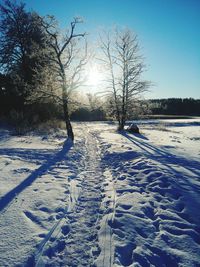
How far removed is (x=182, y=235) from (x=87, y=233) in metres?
1.81

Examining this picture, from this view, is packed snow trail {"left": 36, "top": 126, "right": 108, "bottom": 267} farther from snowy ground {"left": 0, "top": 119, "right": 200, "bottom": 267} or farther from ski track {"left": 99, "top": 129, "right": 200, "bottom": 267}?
ski track {"left": 99, "top": 129, "right": 200, "bottom": 267}

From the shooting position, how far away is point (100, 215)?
4922 mm

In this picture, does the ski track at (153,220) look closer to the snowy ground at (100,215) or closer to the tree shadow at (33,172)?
the snowy ground at (100,215)

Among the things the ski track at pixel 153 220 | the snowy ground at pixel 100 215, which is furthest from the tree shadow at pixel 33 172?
the ski track at pixel 153 220

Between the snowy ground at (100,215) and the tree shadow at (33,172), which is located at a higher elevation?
the tree shadow at (33,172)

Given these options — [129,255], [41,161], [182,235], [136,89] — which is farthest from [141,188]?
[136,89]

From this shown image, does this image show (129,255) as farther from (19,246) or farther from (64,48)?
(64,48)

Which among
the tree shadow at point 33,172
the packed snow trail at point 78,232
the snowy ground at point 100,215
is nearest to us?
the packed snow trail at point 78,232

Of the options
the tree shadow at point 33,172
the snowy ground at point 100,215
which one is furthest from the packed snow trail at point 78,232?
the tree shadow at point 33,172

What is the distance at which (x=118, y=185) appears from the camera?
6887 millimetres

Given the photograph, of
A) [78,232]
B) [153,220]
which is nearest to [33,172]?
[78,232]

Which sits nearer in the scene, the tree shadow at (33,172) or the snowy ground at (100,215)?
the snowy ground at (100,215)

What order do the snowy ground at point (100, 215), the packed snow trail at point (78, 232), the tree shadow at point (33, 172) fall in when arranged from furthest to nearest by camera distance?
the tree shadow at point (33, 172)
the snowy ground at point (100, 215)
the packed snow trail at point (78, 232)

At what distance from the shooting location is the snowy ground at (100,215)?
3574mm
